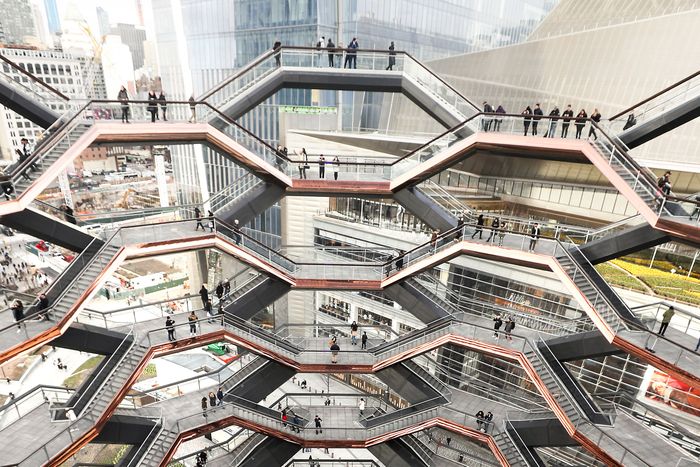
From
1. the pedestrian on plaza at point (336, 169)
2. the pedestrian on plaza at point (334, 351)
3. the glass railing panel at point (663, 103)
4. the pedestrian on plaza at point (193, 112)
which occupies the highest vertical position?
the glass railing panel at point (663, 103)

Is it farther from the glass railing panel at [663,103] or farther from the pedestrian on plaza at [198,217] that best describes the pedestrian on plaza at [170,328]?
the glass railing panel at [663,103]

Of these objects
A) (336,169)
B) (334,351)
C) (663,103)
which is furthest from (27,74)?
(663,103)

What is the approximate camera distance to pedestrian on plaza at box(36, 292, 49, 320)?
39.7 feet

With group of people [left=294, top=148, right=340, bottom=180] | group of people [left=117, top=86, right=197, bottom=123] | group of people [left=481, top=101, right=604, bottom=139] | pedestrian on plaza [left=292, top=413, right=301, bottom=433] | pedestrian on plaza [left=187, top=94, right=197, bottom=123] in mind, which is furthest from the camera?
pedestrian on plaza [left=292, top=413, right=301, bottom=433]

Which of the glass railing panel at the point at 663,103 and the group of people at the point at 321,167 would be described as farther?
the group of people at the point at 321,167

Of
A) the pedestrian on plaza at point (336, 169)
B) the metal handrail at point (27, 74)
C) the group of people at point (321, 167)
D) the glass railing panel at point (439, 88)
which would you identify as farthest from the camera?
the pedestrian on plaza at point (336, 169)

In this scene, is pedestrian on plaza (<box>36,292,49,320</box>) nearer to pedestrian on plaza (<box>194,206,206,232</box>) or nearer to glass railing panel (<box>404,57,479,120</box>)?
pedestrian on plaza (<box>194,206,206,232</box>)

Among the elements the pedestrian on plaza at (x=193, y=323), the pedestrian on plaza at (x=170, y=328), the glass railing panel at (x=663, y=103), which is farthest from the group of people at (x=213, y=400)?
the glass railing panel at (x=663, y=103)

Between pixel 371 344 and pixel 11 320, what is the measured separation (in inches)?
556

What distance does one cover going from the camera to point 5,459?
1160 cm

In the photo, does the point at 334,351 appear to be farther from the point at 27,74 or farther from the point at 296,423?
the point at 27,74

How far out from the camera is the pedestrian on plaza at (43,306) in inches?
476

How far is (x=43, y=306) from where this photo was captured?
12.2m

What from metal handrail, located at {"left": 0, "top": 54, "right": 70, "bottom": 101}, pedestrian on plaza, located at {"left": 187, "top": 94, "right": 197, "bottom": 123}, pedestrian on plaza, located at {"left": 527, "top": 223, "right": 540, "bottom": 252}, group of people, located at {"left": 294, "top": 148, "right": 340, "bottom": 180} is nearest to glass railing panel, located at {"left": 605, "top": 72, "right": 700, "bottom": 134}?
pedestrian on plaza, located at {"left": 527, "top": 223, "right": 540, "bottom": 252}
